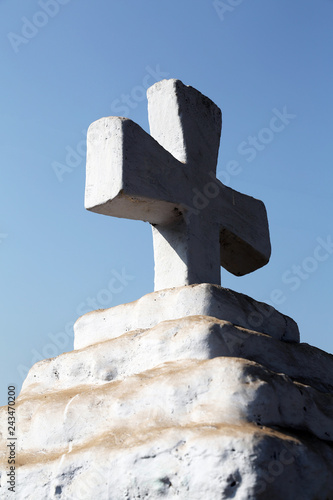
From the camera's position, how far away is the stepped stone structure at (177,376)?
3.02 m

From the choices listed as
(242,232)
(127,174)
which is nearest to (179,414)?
(127,174)

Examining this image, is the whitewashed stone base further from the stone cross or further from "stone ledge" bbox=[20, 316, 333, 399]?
the stone cross

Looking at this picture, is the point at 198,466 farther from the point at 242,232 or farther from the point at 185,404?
the point at 242,232

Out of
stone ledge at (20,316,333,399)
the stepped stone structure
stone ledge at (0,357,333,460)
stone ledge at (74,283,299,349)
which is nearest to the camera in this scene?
the stepped stone structure

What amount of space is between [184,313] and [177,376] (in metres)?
0.66

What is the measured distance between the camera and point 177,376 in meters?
3.39

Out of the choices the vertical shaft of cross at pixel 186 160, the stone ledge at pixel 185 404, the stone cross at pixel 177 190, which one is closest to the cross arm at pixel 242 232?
the stone cross at pixel 177 190

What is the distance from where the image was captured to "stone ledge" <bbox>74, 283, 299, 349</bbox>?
13.1 feet

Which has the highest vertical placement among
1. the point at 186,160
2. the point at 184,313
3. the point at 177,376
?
the point at 186,160

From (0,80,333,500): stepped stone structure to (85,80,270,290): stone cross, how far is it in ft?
0.04

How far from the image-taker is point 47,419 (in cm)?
383

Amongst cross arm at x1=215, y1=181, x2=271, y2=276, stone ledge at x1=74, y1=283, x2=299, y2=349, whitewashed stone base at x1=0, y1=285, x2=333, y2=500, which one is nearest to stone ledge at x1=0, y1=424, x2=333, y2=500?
whitewashed stone base at x1=0, y1=285, x2=333, y2=500

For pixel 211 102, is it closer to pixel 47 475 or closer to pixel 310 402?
pixel 310 402

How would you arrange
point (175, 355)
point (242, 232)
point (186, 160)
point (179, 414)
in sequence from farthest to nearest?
point (242, 232), point (186, 160), point (175, 355), point (179, 414)
